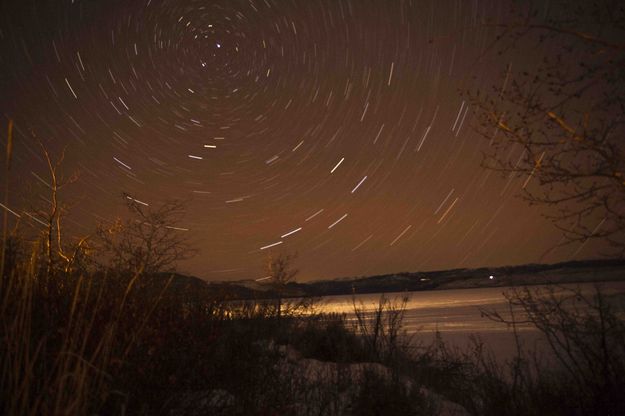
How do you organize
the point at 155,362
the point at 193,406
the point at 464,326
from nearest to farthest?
the point at 155,362 → the point at 193,406 → the point at 464,326

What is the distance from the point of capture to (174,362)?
4.54 metres

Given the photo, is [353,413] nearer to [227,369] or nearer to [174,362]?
[227,369]

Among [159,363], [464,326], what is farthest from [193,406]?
[464,326]

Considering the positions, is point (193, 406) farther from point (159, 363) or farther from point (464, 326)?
point (464, 326)

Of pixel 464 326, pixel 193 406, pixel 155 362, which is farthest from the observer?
pixel 464 326

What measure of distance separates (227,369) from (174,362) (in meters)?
1.33

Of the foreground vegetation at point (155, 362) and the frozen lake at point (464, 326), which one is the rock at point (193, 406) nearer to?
the foreground vegetation at point (155, 362)

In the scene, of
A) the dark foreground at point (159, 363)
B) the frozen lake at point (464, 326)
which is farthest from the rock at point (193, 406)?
the frozen lake at point (464, 326)

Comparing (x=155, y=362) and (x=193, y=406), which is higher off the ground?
(x=155, y=362)

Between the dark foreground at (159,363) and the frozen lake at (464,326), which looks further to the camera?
the frozen lake at (464,326)

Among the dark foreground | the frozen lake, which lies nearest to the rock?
the dark foreground

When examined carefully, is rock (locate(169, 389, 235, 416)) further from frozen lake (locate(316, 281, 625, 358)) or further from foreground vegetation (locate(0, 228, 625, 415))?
frozen lake (locate(316, 281, 625, 358))

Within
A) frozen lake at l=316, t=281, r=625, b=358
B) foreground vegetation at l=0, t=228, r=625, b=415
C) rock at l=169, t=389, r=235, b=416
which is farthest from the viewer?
frozen lake at l=316, t=281, r=625, b=358

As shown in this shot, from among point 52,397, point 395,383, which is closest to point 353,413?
point 395,383
